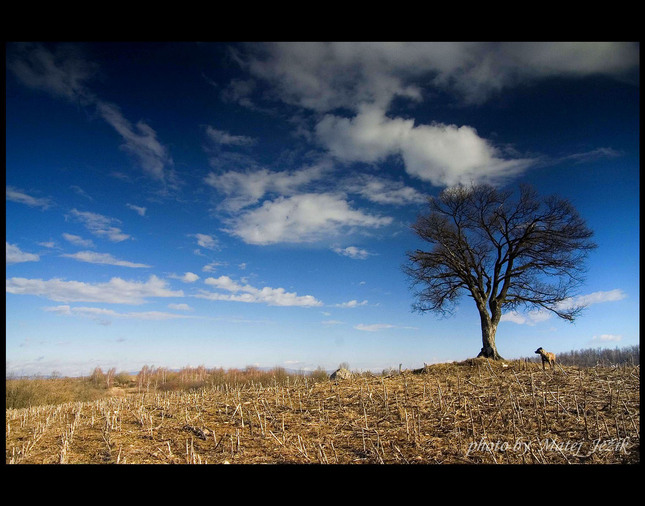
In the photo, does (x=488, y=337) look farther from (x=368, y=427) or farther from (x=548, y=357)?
(x=368, y=427)

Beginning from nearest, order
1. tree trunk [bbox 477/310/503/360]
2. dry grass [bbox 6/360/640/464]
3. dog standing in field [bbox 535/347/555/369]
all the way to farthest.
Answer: dry grass [bbox 6/360/640/464]
dog standing in field [bbox 535/347/555/369]
tree trunk [bbox 477/310/503/360]

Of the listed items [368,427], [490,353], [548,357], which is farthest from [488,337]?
[368,427]

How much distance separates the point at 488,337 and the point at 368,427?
1297cm

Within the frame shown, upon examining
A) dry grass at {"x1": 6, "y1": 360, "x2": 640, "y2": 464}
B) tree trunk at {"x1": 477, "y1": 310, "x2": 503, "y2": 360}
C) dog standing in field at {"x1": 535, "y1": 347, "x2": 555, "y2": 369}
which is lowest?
dry grass at {"x1": 6, "y1": 360, "x2": 640, "y2": 464}

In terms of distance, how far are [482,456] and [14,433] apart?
1162cm

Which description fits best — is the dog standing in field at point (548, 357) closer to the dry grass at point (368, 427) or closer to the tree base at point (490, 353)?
the dry grass at point (368, 427)

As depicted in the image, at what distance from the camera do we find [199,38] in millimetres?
4543

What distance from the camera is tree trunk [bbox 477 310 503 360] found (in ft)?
66.1

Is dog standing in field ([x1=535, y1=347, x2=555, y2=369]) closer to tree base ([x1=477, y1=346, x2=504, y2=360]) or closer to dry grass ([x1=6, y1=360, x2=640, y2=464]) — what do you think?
dry grass ([x1=6, y1=360, x2=640, y2=464])

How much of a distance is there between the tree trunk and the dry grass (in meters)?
5.70

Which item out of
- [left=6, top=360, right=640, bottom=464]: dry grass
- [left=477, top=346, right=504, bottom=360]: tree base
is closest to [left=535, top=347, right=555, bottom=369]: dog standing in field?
[left=6, top=360, right=640, bottom=464]: dry grass

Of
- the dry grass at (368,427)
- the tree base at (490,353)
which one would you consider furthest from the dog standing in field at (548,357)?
the tree base at (490,353)

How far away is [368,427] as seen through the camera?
31.5ft

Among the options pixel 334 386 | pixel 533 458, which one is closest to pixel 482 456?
pixel 533 458
